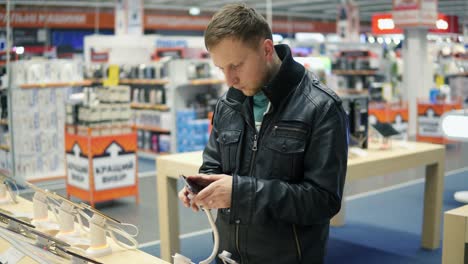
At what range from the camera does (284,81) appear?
1.94 meters

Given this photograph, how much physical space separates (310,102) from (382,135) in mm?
3620

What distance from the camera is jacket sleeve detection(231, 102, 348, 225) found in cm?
184

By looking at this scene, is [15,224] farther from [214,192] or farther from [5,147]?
[5,147]

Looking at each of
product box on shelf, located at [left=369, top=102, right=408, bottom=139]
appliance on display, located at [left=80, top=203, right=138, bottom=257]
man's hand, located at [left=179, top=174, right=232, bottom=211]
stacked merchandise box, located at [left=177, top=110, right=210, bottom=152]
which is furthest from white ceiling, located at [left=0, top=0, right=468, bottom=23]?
man's hand, located at [left=179, top=174, right=232, bottom=211]

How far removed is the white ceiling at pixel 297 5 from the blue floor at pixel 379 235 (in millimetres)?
17071

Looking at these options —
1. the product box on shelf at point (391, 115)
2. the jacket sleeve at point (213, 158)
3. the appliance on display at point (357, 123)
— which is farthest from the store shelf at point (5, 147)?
the jacket sleeve at point (213, 158)

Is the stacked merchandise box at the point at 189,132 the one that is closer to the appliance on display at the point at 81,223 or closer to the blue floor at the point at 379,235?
the blue floor at the point at 379,235

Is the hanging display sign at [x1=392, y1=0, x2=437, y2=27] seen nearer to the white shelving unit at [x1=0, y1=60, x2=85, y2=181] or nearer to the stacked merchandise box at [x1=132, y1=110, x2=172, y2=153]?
the stacked merchandise box at [x1=132, y1=110, x2=172, y2=153]

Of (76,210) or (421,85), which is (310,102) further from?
(421,85)

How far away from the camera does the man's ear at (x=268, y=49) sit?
1.87m

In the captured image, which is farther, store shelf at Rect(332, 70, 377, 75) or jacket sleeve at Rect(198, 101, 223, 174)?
store shelf at Rect(332, 70, 377, 75)

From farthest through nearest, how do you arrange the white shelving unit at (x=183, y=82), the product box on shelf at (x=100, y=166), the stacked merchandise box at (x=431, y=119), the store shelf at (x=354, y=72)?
the store shelf at (x=354, y=72) < the stacked merchandise box at (x=431, y=119) < the white shelving unit at (x=183, y=82) < the product box on shelf at (x=100, y=166)

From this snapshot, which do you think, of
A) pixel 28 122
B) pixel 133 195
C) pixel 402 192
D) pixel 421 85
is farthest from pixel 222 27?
pixel 421 85

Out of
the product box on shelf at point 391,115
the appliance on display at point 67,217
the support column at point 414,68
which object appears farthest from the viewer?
the support column at point 414,68
